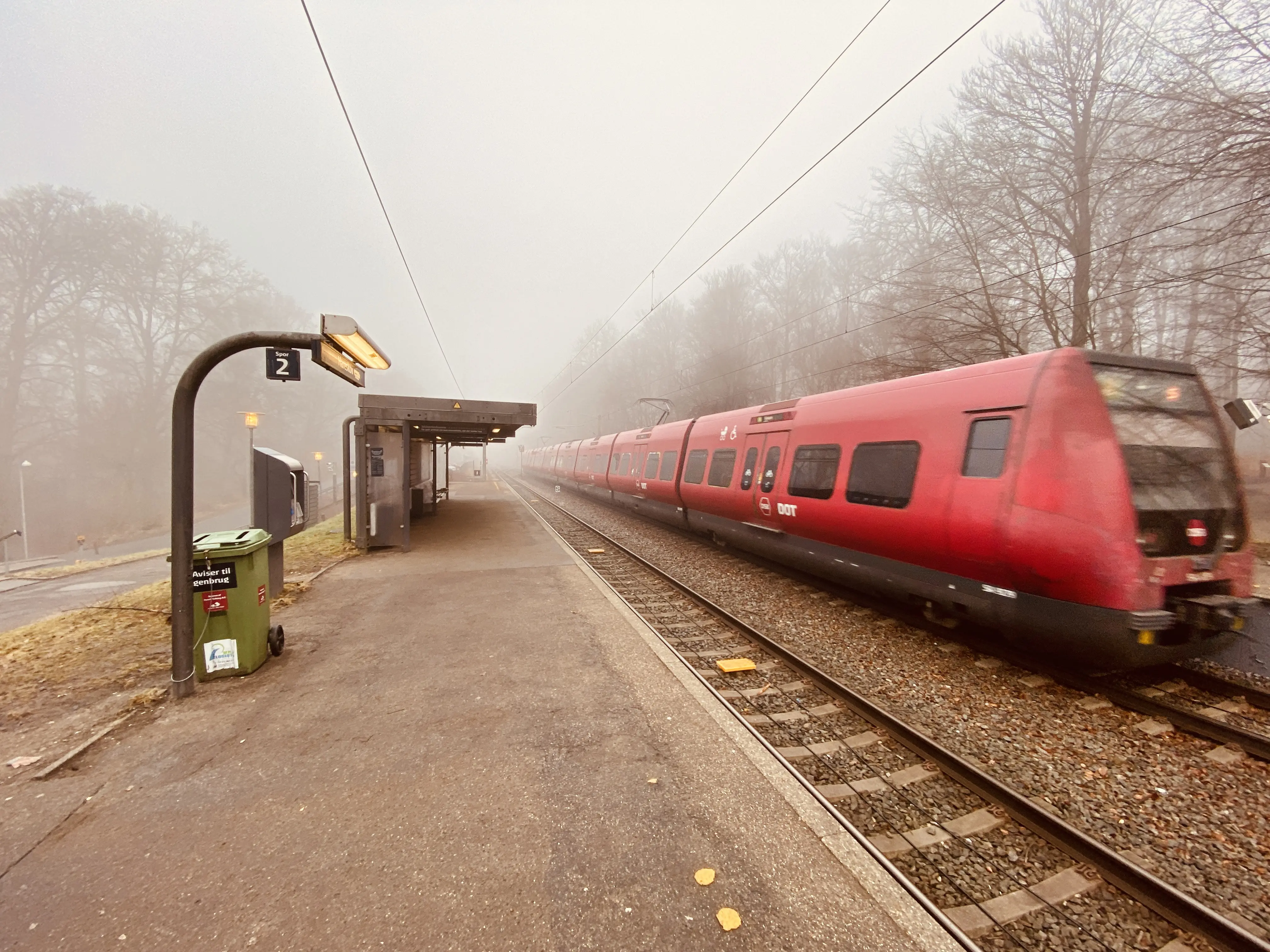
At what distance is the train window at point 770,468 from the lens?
797 cm

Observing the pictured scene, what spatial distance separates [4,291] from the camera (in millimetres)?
30516

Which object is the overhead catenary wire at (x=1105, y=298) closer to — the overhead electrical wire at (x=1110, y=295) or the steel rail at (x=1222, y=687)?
the overhead electrical wire at (x=1110, y=295)

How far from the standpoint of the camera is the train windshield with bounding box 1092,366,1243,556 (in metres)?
4.02

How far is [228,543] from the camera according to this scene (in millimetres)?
4508

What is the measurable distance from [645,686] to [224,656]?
150 inches

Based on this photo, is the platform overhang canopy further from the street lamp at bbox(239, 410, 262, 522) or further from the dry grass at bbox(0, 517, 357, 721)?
the dry grass at bbox(0, 517, 357, 721)

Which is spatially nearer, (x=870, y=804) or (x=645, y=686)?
(x=870, y=804)

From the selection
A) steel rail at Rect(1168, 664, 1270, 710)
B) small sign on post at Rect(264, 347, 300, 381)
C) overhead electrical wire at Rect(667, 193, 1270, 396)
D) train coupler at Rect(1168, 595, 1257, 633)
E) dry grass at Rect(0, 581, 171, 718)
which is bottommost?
dry grass at Rect(0, 581, 171, 718)

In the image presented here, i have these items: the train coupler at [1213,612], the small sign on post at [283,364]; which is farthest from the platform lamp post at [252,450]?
the train coupler at [1213,612]

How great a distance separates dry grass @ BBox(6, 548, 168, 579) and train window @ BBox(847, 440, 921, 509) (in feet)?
61.1

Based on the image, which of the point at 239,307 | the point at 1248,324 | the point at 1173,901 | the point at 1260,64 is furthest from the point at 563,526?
the point at 239,307

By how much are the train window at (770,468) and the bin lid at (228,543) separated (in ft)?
21.8

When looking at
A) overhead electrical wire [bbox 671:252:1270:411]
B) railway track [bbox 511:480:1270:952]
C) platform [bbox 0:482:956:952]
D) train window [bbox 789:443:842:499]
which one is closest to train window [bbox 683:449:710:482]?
train window [bbox 789:443:842:499]

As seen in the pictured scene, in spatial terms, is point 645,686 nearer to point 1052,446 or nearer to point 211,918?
point 211,918
